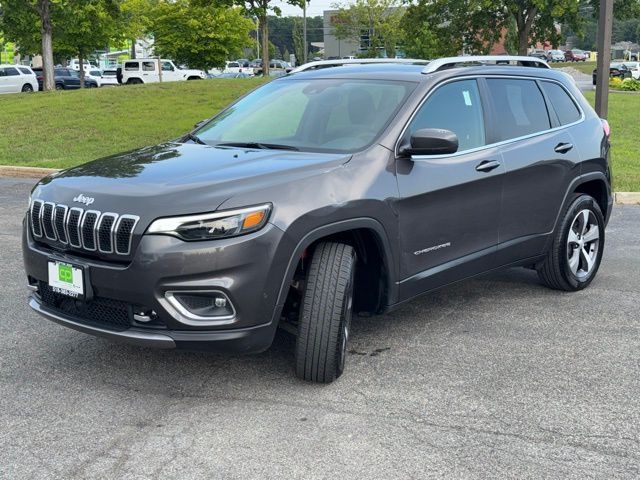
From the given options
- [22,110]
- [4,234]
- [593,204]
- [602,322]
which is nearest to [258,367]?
[602,322]

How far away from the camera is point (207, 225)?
12.3ft

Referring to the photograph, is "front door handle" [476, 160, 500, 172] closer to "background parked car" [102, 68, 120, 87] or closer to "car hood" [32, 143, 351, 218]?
"car hood" [32, 143, 351, 218]

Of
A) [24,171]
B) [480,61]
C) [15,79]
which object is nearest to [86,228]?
[480,61]

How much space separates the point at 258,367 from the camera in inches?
178

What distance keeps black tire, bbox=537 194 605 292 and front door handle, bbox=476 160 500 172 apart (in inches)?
39.2

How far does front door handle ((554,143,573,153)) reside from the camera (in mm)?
5762

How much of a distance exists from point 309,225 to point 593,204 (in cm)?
314

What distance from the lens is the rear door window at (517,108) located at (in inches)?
213

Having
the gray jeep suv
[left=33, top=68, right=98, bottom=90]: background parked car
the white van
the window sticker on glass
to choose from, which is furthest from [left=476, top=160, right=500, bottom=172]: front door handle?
the white van

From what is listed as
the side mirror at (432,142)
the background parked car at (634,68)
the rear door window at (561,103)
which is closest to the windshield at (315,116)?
the side mirror at (432,142)

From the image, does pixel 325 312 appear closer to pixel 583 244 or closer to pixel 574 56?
pixel 583 244

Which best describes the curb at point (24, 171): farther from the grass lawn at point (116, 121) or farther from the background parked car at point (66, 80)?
the background parked car at point (66, 80)

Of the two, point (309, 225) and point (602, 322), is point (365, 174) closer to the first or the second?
point (309, 225)

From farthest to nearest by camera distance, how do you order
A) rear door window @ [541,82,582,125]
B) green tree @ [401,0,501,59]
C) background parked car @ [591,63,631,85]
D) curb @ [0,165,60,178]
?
background parked car @ [591,63,631,85], green tree @ [401,0,501,59], curb @ [0,165,60,178], rear door window @ [541,82,582,125]
